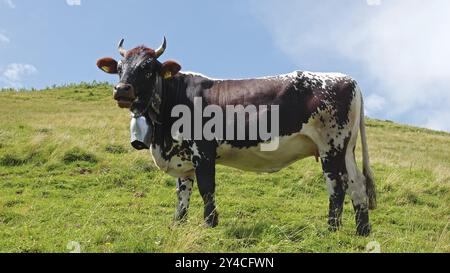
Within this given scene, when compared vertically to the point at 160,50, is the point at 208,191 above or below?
below

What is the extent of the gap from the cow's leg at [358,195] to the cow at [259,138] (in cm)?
2

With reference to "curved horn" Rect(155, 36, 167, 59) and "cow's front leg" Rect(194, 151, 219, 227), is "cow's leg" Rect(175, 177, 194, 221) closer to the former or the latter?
"cow's front leg" Rect(194, 151, 219, 227)

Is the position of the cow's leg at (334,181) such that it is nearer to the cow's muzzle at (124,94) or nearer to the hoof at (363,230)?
the hoof at (363,230)

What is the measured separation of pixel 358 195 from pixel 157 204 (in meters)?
4.82

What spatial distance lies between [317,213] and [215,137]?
11.5 ft

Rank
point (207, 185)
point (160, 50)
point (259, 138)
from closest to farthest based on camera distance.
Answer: point (207, 185) → point (259, 138) → point (160, 50)

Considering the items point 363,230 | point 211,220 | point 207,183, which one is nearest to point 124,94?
point 207,183

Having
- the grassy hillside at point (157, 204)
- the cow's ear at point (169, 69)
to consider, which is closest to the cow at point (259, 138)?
the cow's ear at point (169, 69)

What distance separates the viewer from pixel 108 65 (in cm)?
896

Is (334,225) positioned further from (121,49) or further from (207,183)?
(121,49)

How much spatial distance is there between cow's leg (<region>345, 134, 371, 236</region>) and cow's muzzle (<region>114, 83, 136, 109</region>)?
366cm
